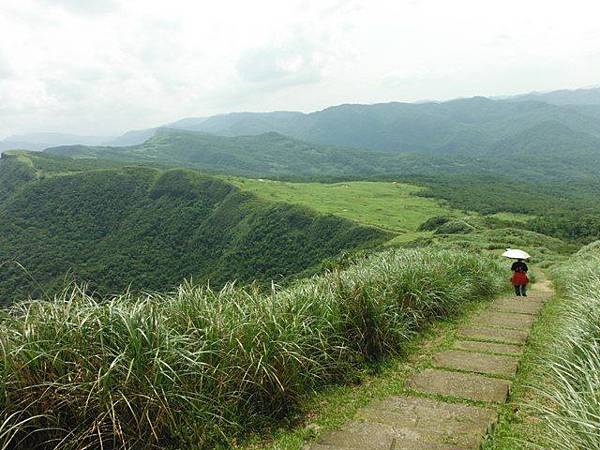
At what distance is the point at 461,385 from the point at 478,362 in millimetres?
667

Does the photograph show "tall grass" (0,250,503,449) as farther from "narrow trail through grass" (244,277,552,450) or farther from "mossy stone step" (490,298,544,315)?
"mossy stone step" (490,298,544,315)

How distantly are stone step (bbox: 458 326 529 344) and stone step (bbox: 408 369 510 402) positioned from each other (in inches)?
51.7

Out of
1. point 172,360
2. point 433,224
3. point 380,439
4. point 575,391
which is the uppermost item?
point 172,360

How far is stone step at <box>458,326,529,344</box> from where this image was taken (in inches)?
222

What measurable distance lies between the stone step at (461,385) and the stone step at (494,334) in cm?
131

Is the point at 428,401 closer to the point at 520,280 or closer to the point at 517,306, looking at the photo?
the point at 517,306

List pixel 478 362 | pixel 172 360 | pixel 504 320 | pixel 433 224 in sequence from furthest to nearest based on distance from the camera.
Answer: pixel 433 224 < pixel 504 320 < pixel 478 362 < pixel 172 360

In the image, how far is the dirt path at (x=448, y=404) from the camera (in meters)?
3.34

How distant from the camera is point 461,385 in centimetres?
433

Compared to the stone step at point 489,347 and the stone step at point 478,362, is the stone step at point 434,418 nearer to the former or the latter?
the stone step at point 478,362

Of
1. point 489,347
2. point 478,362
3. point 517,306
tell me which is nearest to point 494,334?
point 489,347

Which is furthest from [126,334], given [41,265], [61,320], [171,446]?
[41,265]

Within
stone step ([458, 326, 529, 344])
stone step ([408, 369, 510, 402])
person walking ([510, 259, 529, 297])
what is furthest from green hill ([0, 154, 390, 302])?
stone step ([408, 369, 510, 402])

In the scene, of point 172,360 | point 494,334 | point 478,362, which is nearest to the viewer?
point 172,360
